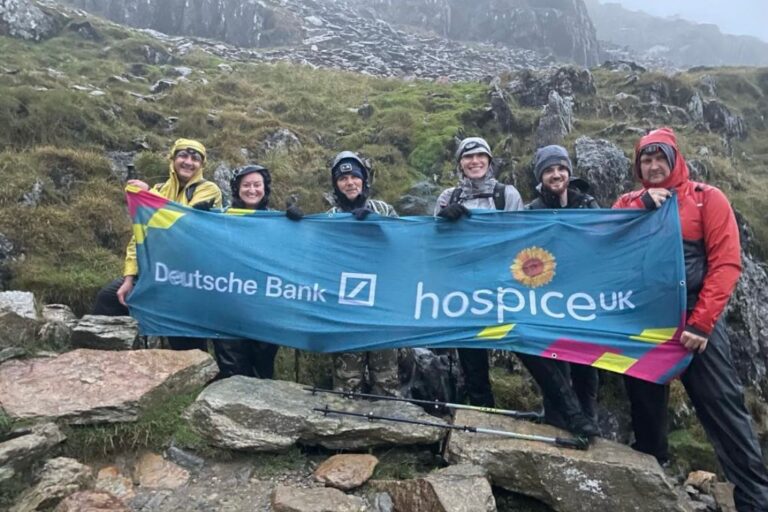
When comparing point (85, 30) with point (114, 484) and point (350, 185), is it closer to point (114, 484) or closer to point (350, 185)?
point (350, 185)

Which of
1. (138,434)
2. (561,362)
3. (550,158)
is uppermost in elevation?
(550,158)

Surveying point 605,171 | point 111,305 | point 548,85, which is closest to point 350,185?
point 111,305

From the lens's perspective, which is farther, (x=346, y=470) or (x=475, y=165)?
(x=475, y=165)

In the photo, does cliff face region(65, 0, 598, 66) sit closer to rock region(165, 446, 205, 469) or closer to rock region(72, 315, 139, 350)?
rock region(72, 315, 139, 350)

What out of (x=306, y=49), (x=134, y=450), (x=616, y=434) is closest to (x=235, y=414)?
(x=134, y=450)

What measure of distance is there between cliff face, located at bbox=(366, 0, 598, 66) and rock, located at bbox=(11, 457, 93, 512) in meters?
65.0

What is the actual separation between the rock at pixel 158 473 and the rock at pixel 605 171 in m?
8.94

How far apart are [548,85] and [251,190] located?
45.0 feet

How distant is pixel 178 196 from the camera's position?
20.1 feet

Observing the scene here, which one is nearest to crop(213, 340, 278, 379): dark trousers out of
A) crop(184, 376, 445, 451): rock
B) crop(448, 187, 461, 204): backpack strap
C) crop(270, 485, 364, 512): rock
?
crop(184, 376, 445, 451): rock

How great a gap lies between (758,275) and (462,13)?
211 feet

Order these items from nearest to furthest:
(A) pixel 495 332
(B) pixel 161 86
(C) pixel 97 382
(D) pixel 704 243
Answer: (D) pixel 704 243
(C) pixel 97 382
(A) pixel 495 332
(B) pixel 161 86

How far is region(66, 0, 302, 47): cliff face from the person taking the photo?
148ft

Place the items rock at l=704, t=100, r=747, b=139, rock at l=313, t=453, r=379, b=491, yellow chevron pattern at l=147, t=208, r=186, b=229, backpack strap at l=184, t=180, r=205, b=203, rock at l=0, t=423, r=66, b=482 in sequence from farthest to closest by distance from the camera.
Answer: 1. rock at l=704, t=100, r=747, b=139
2. backpack strap at l=184, t=180, r=205, b=203
3. yellow chevron pattern at l=147, t=208, r=186, b=229
4. rock at l=313, t=453, r=379, b=491
5. rock at l=0, t=423, r=66, b=482
